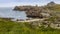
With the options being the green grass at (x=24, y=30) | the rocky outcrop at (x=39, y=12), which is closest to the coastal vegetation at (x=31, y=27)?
the green grass at (x=24, y=30)

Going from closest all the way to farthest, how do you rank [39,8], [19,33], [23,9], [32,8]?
[19,33]
[39,8]
[32,8]
[23,9]

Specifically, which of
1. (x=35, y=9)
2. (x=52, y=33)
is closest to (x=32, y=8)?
(x=35, y=9)

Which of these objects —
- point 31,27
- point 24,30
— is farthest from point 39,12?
point 24,30

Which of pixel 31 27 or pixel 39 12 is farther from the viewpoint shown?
pixel 39 12

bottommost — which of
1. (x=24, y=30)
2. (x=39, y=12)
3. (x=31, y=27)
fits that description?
(x=39, y=12)

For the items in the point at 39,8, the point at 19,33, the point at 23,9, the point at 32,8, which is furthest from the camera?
the point at 23,9

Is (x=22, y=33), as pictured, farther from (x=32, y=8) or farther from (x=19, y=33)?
(x=32, y=8)

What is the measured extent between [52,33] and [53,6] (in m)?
22.9

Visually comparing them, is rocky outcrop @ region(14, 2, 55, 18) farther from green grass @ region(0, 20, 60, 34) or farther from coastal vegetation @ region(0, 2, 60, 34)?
green grass @ region(0, 20, 60, 34)

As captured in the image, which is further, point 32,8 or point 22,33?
point 32,8

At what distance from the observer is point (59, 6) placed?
28172 millimetres

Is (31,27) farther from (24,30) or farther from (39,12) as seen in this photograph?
(39,12)

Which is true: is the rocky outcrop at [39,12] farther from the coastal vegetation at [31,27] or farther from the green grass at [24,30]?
the green grass at [24,30]

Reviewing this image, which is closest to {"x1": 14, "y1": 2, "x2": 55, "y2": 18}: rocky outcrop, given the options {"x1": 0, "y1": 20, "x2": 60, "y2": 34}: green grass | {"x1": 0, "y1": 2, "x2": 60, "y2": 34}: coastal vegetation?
{"x1": 0, "y1": 2, "x2": 60, "y2": 34}: coastal vegetation
